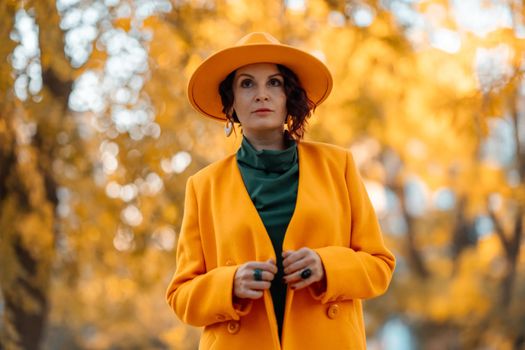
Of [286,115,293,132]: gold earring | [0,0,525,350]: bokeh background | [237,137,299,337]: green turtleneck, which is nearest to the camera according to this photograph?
[237,137,299,337]: green turtleneck

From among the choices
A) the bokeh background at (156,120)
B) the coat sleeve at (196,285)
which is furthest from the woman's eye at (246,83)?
the bokeh background at (156,120)

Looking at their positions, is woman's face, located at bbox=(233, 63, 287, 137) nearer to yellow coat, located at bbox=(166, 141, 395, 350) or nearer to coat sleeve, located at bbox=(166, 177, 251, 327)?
yellow coat, located at bbox=(166, 141, 395, 350)

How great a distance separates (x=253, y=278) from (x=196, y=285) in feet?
0.81

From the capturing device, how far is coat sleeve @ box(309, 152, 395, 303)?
253 centimetres

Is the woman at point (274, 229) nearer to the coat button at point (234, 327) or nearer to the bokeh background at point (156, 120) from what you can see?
the coat button at point (234, 327)

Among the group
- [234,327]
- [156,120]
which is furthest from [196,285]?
[156,120]

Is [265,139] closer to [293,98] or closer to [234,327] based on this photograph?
[293,98]

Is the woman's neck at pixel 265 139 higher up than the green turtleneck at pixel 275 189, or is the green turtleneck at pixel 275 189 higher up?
the woman's neck at pixel 265 139

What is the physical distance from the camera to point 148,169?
6.25 metres

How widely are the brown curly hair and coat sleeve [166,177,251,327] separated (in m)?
0.34

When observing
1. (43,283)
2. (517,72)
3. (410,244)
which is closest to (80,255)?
(43,283)

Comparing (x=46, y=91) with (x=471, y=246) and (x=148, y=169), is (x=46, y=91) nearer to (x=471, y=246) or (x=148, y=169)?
(x=148, y=169)

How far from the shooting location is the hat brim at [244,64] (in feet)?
8.98

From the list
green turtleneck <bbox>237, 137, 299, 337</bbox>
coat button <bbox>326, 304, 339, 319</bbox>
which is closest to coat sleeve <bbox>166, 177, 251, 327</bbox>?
green turtleneck <bbox>237, 137, 299, 337</bbox>
